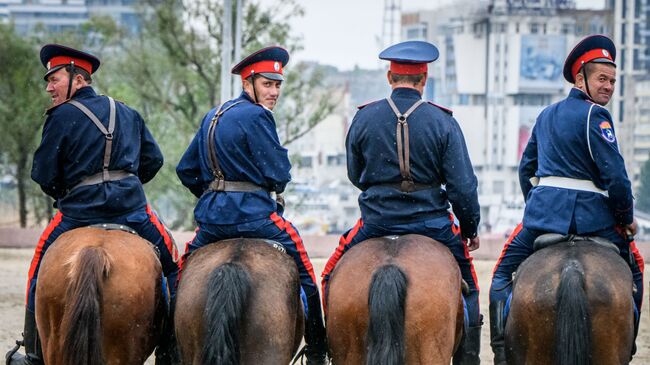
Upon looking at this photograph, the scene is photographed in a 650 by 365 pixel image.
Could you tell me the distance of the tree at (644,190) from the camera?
71.9m

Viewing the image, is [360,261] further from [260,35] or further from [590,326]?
[260,35]

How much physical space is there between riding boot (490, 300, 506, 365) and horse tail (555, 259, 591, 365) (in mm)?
1090

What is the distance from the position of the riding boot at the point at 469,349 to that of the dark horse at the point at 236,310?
1327mm

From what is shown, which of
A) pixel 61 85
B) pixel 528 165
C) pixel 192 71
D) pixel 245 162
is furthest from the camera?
pixel 192 71

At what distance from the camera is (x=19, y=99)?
28672 mm

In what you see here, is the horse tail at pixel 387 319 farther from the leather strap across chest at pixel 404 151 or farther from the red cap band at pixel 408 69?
the red cap band at pixel 408 69

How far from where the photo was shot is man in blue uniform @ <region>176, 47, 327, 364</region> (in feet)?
25.3

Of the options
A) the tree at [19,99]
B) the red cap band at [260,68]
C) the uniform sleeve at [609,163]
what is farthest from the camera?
the tree at [19,99]

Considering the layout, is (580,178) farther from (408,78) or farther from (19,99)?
(19,99)

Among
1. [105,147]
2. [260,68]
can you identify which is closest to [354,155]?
[260,68]

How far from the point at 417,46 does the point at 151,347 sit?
2697mm

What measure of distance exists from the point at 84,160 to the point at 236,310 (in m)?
1.94

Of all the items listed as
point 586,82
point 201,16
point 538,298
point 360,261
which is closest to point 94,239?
point 360,261

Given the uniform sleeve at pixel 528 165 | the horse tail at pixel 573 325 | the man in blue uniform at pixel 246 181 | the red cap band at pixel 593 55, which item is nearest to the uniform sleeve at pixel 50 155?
the man in blue uniform at pixel 246 181
